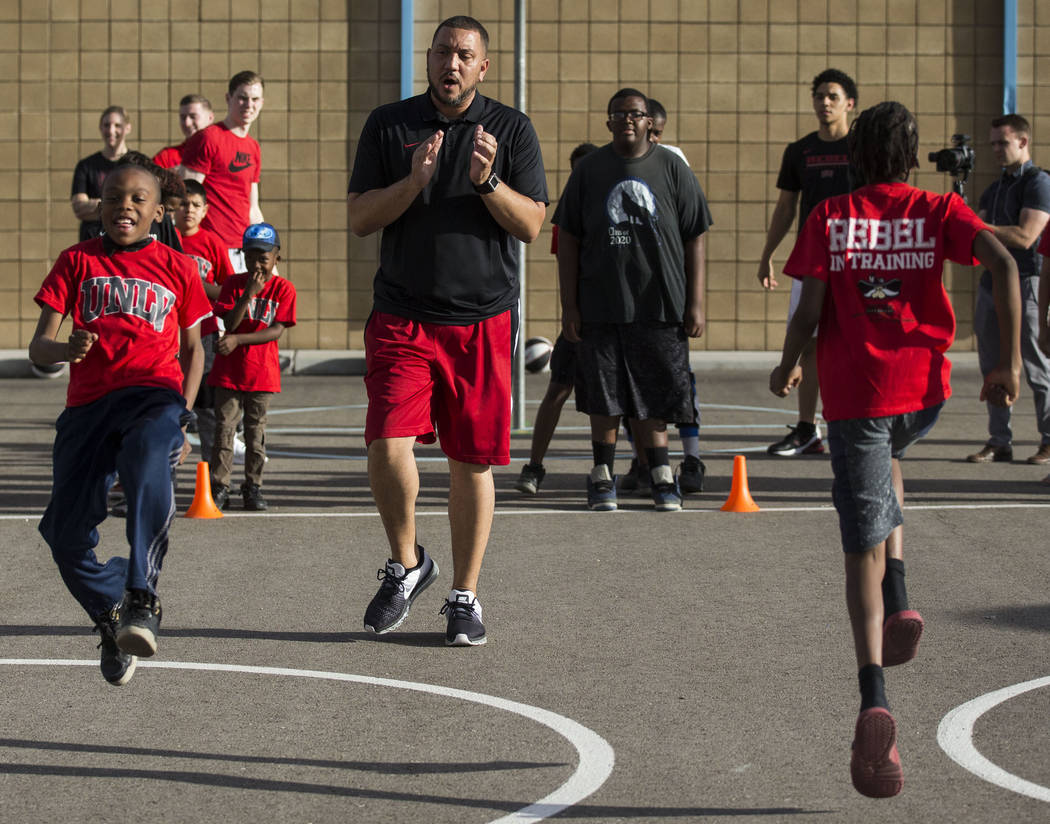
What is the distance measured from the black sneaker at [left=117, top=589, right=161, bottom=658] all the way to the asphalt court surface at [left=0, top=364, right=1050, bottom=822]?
0.73 feet

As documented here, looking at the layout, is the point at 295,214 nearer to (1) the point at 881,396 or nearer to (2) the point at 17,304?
(2) the point at 17,304

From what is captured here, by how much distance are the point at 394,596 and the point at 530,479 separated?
3691 millimetres

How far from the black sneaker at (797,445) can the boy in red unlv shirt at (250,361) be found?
374cm

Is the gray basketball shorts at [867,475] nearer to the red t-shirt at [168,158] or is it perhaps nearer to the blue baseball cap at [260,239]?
the blue baseball cap at [260,239]

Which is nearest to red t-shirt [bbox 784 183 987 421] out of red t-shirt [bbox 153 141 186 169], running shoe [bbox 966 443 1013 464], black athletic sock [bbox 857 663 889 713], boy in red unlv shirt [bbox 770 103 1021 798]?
boy in red unlv shirt [bbox 770 103 1021 798]

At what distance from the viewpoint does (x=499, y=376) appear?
21.4ft

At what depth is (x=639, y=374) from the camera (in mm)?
9539

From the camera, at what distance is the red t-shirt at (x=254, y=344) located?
966cm

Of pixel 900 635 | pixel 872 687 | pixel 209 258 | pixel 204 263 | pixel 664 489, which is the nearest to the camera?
pixel 872 687

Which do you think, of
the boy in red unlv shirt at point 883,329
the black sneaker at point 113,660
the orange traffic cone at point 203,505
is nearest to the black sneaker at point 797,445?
the orange traffic cone at point 203,505

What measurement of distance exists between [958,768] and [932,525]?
14.2 ft

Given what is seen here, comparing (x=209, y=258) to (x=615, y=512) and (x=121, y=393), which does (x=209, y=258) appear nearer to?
(x=615, y=512)

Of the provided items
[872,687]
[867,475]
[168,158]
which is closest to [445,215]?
[867,475]

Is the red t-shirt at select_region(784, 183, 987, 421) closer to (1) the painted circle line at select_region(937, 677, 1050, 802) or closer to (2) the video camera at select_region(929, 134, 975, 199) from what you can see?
(1) the painted circle line at select_region(937, 677, 1050, 802)
